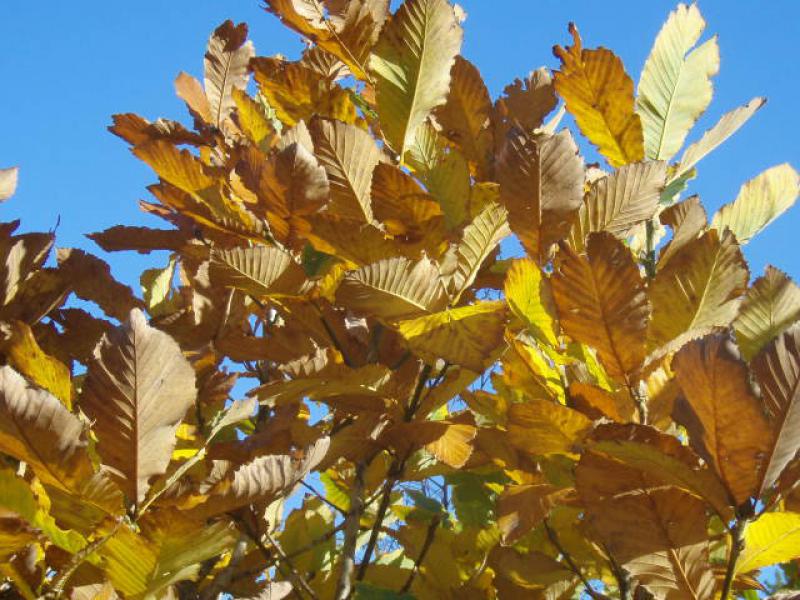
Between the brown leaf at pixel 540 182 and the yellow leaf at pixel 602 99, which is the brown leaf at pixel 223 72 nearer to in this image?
the yellow leaf at pixel 602 99

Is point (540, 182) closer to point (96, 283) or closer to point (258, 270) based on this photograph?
point (258, 270)

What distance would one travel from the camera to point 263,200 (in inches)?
46.6

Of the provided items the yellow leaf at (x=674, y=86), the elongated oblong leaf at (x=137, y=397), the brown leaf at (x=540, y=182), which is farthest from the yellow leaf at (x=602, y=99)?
the elongated oblong leaf at (x=137, y=397)

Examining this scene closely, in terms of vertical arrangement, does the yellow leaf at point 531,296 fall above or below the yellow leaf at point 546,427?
above

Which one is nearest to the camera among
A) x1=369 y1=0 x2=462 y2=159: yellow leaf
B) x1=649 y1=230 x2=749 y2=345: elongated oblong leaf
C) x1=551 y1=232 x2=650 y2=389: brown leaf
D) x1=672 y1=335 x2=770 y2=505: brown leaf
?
x1=672 y1=335 x2=770 y2=505: brown leaf

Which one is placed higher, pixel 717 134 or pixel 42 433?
pixel 717 134

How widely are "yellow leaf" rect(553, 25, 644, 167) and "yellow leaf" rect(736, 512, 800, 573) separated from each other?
549mm

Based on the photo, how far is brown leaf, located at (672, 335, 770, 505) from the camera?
2.73 ft

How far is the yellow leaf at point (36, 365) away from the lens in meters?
1.00

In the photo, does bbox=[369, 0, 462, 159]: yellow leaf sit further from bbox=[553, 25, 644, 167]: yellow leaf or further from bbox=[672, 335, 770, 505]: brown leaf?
bbox=[672, 335, 770, 505]: brown leaf

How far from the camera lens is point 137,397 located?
91 centimetres

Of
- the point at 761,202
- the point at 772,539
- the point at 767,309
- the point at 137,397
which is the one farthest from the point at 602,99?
the point at 137,397

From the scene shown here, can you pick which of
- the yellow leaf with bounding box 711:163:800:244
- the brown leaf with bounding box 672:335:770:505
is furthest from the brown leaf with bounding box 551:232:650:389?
the yellow leaf with bounding box 711:163:800:244

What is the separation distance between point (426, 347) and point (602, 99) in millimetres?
496
